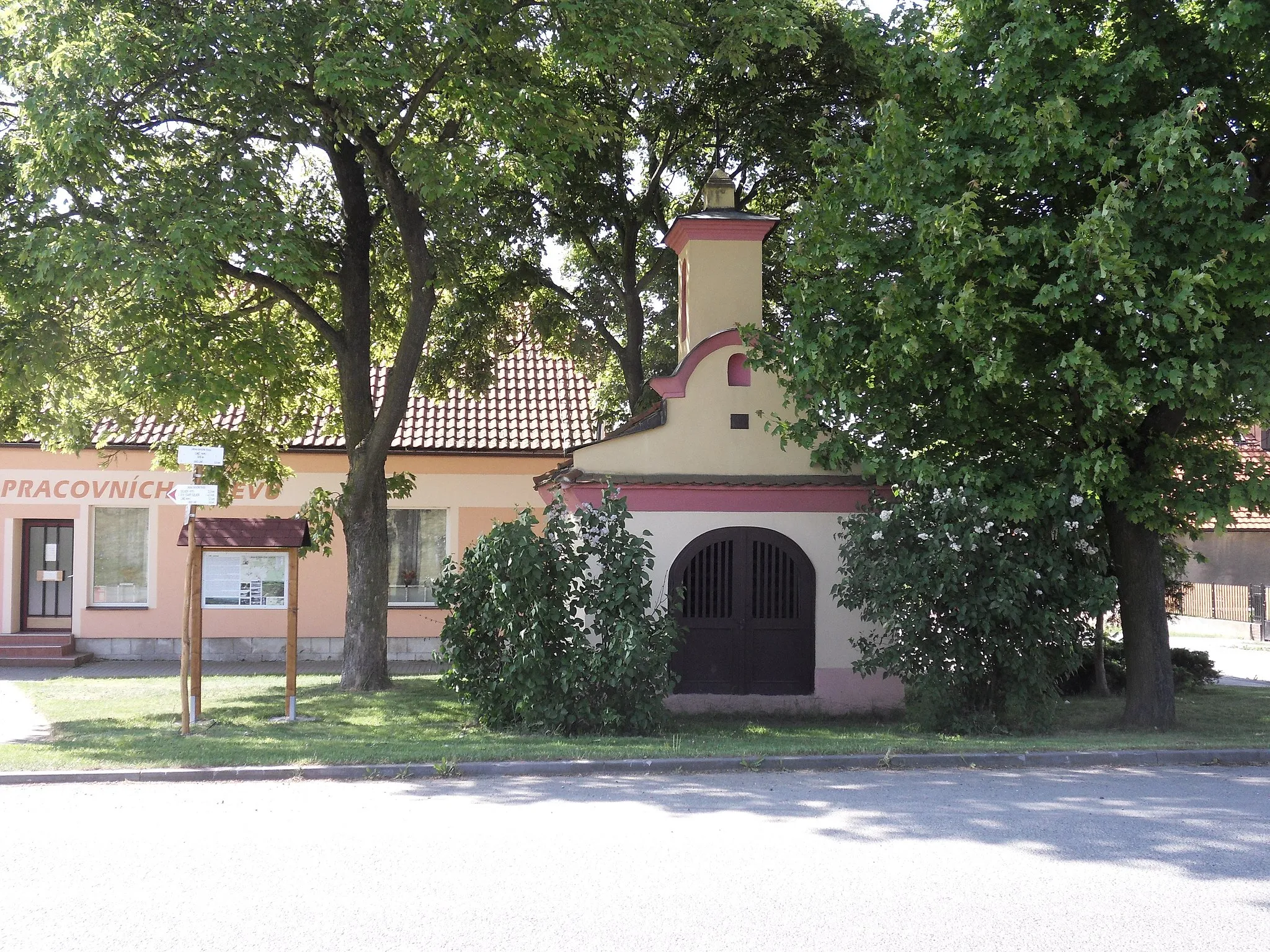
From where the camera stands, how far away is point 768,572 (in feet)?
47.6

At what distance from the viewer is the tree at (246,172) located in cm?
1139

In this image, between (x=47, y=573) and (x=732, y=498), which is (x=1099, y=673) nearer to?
(x=732, y=498)

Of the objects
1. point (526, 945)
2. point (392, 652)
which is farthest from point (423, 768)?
point (392, 652)

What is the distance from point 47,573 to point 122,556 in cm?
150

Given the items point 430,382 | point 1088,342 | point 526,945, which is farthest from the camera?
point 430,382

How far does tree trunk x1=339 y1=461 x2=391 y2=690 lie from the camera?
15469 mm

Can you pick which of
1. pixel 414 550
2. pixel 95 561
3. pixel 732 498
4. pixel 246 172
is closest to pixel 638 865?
pixel 732 498

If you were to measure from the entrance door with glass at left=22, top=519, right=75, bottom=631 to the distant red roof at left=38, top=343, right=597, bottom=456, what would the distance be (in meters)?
2.56

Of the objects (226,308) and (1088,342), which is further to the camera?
(226,308)

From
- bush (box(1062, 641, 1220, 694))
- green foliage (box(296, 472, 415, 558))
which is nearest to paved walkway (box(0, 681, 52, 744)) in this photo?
green foliage (box(296, 472, 415, 558))

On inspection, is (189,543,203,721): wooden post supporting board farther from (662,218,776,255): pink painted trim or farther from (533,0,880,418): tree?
(662,218,776,255): pink painted trim

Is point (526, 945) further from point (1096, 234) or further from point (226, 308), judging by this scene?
point (226, 308)

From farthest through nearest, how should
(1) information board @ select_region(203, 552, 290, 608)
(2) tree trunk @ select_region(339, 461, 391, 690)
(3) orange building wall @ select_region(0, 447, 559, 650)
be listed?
(3) orange building wall @ select_region(0, 447, 559, 650) → (2) tree trunk @ select_region(339, 461, 391, 690) → (1) information board @ select_region(203, 552, 290, 608)

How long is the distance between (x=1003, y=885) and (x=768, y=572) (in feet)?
27.3
